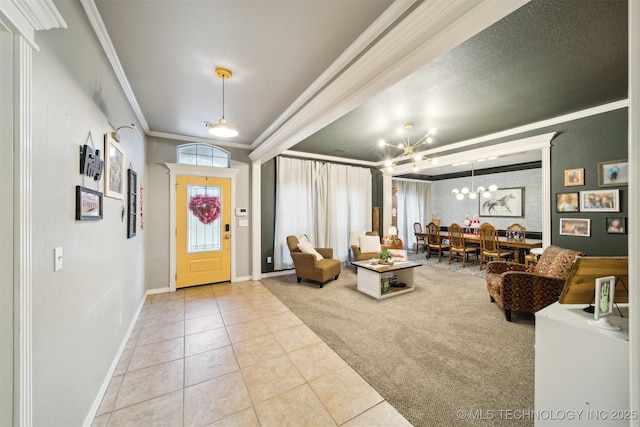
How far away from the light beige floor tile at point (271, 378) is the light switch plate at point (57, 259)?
1.46 m

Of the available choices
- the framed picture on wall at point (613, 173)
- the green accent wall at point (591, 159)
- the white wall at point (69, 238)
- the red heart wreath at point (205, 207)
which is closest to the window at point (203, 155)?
the red heart wreath at point (205, 207)

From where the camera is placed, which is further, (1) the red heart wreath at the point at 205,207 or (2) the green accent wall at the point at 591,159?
(1) the red heart wreath at the point at 205,207

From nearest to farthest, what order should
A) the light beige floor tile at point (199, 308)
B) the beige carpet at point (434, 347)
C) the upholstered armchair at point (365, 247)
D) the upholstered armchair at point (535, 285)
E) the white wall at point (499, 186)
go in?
the beige carpet at point (434, 347) < the upholstered armchair at point (535, 285) < the light beige floor tile at point (199, 308) < the upholstered armchair at point (365, 247) < the white wall at point (499, 186)

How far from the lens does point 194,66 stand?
7.11ft

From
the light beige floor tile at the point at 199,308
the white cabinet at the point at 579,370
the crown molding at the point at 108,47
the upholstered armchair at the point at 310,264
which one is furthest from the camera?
the upholstered armchair at the point at 310,264

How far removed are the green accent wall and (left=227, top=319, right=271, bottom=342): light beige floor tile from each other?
426cm

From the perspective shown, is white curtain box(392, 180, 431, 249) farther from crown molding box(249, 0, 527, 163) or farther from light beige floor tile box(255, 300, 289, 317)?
crown molding box(249, 0, 527, 163)

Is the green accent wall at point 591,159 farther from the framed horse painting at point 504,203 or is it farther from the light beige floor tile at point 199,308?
the light beige floor tile at point 199,308

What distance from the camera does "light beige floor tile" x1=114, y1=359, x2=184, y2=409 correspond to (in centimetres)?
171

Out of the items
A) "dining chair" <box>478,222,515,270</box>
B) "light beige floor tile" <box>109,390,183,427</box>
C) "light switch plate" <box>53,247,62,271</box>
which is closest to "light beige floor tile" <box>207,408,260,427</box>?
"light beige floor tile" <box>109,390,183,427</box>

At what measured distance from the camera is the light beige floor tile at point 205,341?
7.52 feet

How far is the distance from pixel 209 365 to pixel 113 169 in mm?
1926

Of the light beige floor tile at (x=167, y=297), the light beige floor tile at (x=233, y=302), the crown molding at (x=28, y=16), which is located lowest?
the light beige floor tile at (x=167, y=297)

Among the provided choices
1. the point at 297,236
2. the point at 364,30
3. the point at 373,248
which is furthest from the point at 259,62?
the point at 373,248
